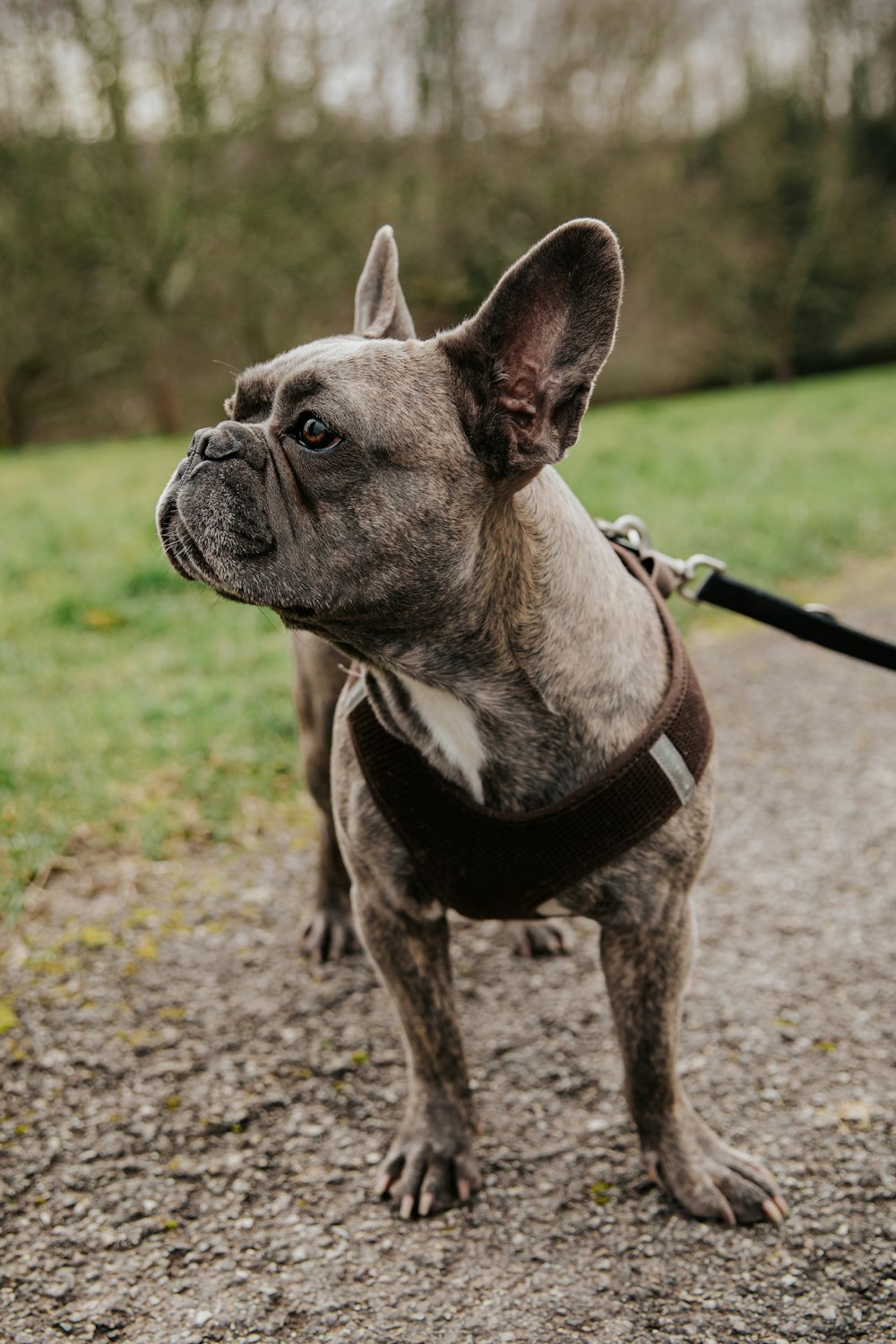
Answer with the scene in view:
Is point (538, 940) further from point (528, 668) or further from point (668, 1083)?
point (528, 668)

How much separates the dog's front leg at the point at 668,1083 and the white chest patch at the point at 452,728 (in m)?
0.51

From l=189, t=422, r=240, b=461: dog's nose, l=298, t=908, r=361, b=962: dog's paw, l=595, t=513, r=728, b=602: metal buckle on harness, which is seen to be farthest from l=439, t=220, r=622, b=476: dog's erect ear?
l=298, t=908, r=361, b=962: dog's paw

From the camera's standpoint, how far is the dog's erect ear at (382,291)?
2.86 m

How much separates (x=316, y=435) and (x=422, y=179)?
1927 cm

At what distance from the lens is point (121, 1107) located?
2.91m

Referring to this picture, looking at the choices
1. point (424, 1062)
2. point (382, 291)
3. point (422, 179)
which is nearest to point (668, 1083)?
point (424, 1062)

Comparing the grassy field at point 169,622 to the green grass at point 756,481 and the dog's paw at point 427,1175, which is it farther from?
the dog's paw at point 427,1175

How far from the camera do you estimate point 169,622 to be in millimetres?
6734

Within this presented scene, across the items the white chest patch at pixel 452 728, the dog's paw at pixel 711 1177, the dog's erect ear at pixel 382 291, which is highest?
the dog's erect ear at pixel 382 291

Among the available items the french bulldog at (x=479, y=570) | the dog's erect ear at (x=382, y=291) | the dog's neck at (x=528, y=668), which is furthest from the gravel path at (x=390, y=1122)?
the dog's erect ear at (x=382, y=291)

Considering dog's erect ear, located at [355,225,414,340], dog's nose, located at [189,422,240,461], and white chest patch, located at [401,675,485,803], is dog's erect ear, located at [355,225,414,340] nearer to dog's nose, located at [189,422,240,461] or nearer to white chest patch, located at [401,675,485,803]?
dog's nose, located at [189,422,240,461]

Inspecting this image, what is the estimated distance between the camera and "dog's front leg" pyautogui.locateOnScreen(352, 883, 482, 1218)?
8.54 feet

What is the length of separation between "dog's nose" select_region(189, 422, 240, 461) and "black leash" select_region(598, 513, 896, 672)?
3.54ft

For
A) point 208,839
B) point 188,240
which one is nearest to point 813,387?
point 188,240
